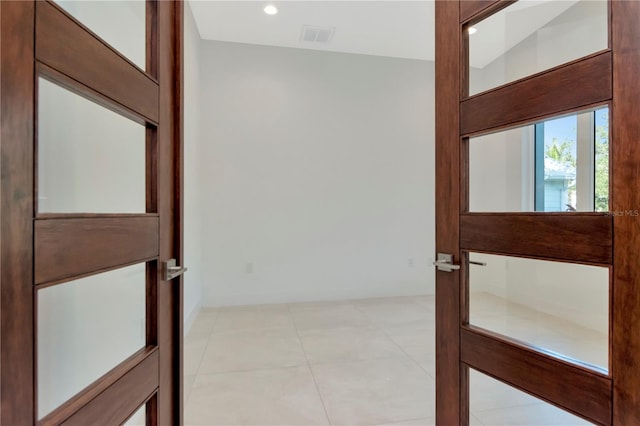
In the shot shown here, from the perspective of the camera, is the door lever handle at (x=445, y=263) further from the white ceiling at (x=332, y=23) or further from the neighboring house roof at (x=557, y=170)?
the white ceiling at (x=332, y=23)

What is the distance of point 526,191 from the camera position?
128 cm

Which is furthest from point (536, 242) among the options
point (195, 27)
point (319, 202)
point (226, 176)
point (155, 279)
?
point (195, 27)

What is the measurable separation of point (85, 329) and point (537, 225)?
1.65 metres

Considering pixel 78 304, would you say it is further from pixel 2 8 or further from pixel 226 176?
pixel 226 176

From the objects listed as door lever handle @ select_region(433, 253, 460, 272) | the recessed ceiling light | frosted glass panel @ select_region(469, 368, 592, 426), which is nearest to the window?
door lever handle @ select_region(433, 253, 460, 272)

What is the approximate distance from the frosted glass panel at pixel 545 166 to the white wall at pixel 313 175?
289 cm

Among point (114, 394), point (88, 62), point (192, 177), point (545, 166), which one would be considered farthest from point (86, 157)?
point (192, 177)

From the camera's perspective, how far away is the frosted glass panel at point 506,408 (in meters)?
1.71

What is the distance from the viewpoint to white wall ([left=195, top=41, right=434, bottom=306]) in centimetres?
396

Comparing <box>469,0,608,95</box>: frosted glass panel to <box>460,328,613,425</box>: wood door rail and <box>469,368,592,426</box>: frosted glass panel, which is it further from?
<box>469,368,592,426</box>: frosted glass panel

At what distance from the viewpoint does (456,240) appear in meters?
1.38

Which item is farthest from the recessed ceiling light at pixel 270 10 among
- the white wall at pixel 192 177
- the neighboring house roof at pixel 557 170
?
the neighboring house roof at pixel 557 170

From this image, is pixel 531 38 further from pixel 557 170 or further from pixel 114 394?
pixel 114 394

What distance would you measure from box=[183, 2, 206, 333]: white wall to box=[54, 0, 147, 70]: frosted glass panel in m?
1.87
